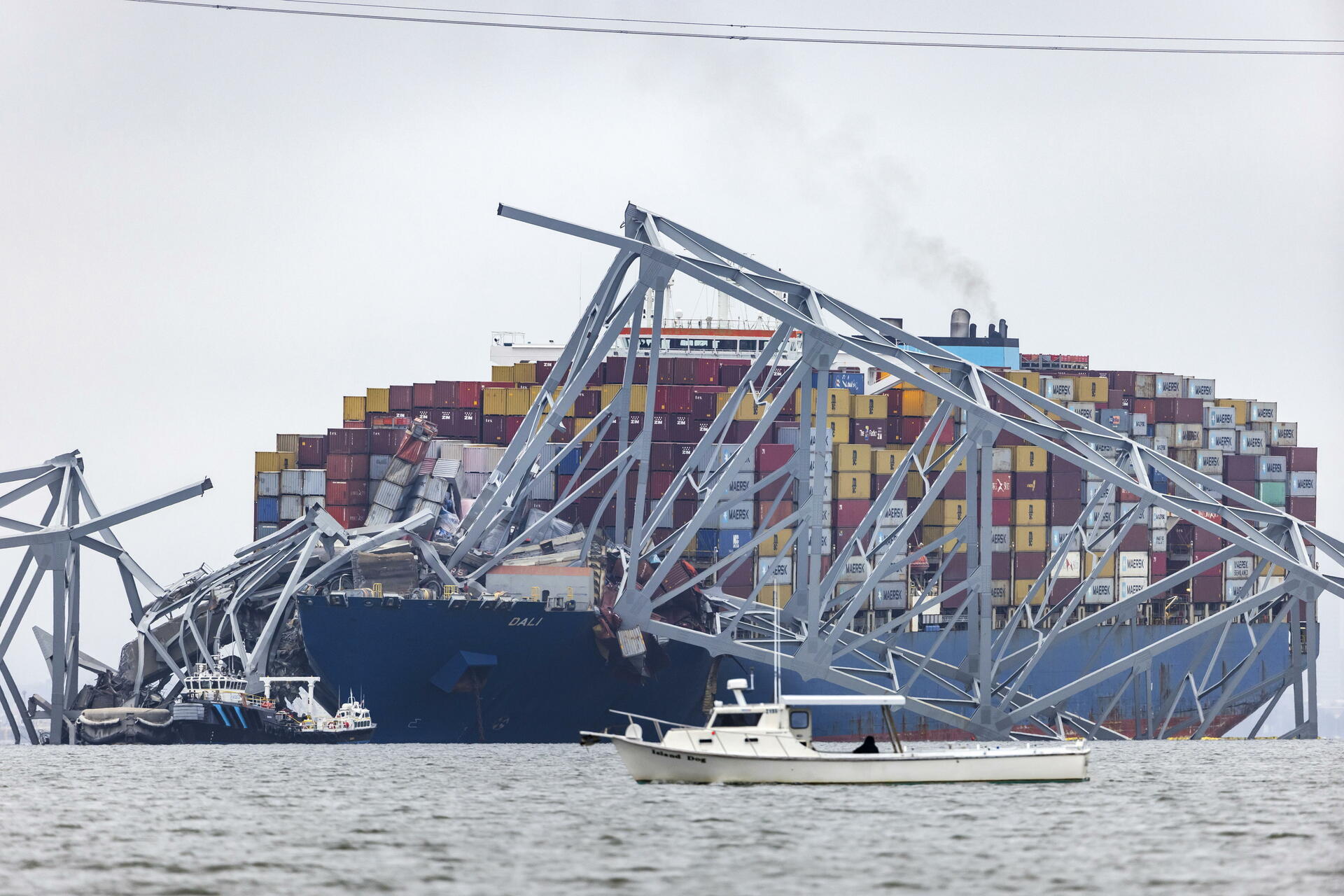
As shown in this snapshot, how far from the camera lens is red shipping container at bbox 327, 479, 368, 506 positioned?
285 feet

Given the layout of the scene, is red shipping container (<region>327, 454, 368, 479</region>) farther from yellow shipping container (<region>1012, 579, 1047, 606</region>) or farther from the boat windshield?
the boat windshield

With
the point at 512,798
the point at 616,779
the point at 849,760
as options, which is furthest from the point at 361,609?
the point at 849,760

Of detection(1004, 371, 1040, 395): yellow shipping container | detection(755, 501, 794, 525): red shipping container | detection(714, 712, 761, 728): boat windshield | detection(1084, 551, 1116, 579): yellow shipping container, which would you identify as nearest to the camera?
detection(714, 712, 761, 728): boat windshield

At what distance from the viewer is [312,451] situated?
91750mm

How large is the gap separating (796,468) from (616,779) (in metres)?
14.9

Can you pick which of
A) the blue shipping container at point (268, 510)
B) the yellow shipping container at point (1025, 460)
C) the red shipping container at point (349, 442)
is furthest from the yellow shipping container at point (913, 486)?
the blue shipping container at point (268, 510)

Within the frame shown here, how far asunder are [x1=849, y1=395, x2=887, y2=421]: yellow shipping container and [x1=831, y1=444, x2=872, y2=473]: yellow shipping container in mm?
→ 3165

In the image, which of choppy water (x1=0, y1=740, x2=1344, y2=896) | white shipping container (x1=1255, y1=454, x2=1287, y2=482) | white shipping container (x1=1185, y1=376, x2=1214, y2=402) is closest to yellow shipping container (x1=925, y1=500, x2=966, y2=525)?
white shipping container (x1=1185, y1=376, x2=1214, y2=402)

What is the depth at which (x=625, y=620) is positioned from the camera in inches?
2347

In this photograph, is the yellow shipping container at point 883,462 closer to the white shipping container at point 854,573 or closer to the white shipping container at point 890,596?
the white shipping container at point 854,573

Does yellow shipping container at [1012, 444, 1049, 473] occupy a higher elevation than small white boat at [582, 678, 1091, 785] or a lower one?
higher

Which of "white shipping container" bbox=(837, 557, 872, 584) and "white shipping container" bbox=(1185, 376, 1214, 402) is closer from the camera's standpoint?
"white shipping container" bbox=(837, 557, 872, 584)

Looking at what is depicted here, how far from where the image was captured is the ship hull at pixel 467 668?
65812mm

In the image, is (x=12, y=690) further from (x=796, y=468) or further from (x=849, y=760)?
(x=849, y=760)
